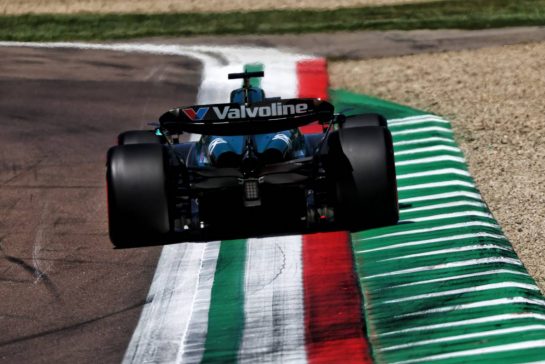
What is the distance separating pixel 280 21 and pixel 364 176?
585 inches

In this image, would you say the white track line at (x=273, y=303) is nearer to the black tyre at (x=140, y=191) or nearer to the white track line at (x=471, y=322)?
the white track line at (x=471, y=322)

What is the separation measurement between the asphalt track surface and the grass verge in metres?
2.03

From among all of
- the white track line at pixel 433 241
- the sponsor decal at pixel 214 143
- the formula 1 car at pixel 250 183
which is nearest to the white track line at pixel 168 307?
the formula 1 car at pixel 250 183

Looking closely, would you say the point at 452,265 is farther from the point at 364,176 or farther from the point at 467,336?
the point at 467,336

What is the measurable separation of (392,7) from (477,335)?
17.9m

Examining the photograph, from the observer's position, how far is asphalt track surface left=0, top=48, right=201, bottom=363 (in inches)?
442

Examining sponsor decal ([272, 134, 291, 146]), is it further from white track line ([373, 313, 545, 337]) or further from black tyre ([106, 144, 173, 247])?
white track line ([373, 313, 545, 337])

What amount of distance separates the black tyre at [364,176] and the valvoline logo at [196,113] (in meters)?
1.46

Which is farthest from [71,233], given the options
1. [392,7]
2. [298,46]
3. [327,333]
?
[392,7]

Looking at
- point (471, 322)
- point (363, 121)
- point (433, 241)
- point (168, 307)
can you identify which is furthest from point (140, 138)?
point (471, 322)

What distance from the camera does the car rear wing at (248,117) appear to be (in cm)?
1211

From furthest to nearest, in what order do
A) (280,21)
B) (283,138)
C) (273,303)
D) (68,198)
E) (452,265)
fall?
(280,21) < (68,198) < (283,138) < (452,265) < (273,303)

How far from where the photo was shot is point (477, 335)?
10086 mm

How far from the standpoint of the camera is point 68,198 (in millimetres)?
15547
